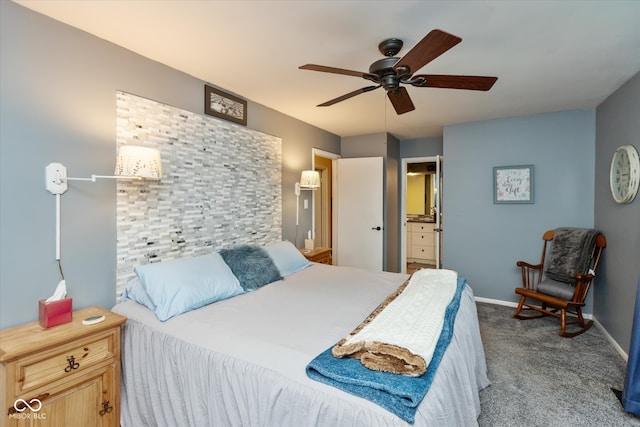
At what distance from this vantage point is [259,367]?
1348 millimetres

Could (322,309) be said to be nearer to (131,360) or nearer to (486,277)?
(131,360)

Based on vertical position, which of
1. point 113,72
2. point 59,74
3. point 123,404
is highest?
point 113,72

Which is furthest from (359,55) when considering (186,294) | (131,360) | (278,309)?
(131,360)

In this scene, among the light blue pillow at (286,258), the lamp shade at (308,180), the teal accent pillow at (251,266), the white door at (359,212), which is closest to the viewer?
the teal accent pillow at (251,266)

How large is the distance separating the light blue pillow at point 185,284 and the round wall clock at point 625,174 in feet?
11.1

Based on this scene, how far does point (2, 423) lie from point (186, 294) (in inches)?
36.6

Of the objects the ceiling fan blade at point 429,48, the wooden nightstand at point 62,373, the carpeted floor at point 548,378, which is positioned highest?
the ceiling fan blade at point 429,48

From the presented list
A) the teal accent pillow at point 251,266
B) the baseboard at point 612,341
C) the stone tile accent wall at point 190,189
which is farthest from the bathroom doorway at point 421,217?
the teal accent pillow at point 251,266

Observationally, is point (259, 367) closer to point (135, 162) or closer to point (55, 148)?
point (135, 162)

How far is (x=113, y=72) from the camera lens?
82.4 inches

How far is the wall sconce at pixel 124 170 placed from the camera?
1804mm

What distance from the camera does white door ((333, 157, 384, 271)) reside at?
15.3ft

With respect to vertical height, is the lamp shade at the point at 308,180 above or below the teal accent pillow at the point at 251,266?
above

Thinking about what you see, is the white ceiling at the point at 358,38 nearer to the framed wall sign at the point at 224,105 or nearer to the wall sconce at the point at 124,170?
the framed wall sign at the point at 224,105
